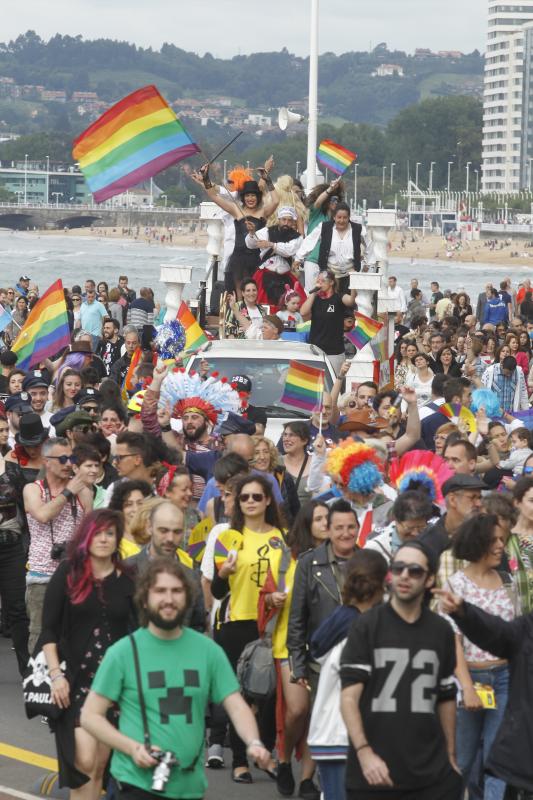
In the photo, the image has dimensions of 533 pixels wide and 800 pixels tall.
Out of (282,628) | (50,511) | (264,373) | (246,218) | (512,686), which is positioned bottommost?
(282,628)

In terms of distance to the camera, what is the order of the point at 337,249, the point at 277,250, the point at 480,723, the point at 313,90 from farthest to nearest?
the point at 313,90 → the point at 337,249 → the point at 277,250 → the point at 480,723

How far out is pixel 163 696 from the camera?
540 centimetres

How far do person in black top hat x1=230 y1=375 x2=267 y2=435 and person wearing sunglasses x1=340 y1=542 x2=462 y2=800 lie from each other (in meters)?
4.86

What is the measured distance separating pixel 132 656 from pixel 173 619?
17 cm

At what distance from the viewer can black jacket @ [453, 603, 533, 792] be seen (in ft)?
19.2

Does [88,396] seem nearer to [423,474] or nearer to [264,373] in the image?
[264,373]

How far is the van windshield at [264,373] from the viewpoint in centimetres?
1263

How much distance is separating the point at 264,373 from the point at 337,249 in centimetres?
463

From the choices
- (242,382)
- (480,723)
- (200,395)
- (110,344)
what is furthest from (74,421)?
(110,344)

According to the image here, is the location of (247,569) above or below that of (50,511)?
below

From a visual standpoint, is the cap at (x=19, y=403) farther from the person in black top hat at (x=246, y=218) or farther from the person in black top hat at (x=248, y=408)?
the person in black top hat at (x=246, y=218)

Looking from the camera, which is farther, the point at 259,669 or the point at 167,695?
the point at 259,669

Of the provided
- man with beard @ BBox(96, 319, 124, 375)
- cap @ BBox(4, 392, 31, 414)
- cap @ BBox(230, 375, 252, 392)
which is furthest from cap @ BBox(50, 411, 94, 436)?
man with beard @ BBox(96, 319, 124, 375)

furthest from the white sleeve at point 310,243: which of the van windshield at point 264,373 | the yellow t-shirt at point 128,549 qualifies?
the yellow t-shirt at point 128,549
